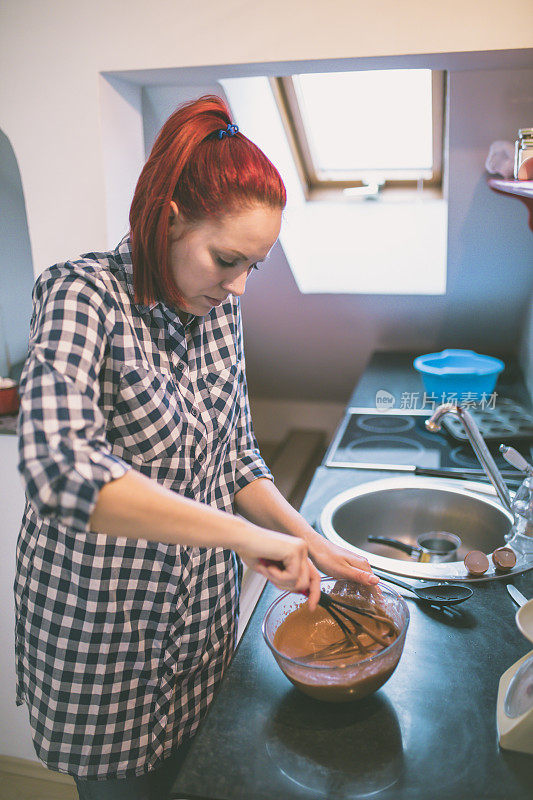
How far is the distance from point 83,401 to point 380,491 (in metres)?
1.02

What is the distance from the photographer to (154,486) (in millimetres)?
Result: 837

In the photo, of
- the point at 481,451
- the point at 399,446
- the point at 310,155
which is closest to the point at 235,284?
the point at 481,451

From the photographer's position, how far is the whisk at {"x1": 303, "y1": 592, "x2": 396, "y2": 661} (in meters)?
1.01

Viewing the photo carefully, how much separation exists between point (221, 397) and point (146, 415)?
20cm

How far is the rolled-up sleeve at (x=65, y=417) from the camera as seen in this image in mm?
778

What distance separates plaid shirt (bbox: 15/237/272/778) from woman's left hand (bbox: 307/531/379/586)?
0.60 ft

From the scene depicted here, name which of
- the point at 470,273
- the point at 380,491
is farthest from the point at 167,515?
the point at 470,273

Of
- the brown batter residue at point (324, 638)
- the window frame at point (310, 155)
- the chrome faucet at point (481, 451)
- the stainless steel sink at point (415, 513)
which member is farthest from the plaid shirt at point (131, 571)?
the window frame at point (310, 155)

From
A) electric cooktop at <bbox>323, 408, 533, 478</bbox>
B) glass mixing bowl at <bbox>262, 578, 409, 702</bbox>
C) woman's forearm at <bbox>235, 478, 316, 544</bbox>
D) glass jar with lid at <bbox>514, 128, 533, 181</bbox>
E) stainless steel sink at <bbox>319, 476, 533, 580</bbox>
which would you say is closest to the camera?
glass mixing bowl at <bbox>262, 578, 409, 702</bbox>

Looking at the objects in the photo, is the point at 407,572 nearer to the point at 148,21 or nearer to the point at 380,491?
the point at 380,491

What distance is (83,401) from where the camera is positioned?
0.83 m

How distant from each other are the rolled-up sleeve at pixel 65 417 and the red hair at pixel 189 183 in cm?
14

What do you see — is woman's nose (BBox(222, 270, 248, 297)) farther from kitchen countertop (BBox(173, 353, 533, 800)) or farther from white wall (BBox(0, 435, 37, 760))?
white wall (BBox(0, 435, 37, 760))

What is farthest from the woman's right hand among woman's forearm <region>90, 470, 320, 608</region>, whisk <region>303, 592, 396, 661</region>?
whisk <region>303, 592, 396, 661</region>
